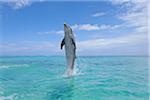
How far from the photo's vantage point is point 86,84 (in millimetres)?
12086

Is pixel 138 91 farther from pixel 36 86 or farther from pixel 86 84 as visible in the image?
pixel 36 86

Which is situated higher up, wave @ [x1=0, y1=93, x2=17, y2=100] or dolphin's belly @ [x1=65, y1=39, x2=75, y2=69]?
dolphin's belly @ [x1=65, y1=39, x2=75, y2=69]

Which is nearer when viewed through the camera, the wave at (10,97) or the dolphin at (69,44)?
the wave at (10,97)

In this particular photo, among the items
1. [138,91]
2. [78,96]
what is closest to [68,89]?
[78,96]

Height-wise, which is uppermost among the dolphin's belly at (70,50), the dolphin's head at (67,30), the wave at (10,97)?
the dolphin's head at (67,30)

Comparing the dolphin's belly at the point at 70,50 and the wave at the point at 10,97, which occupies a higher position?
the dolphin's belly at the point at 70,50

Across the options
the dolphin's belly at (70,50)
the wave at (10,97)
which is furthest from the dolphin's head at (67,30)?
the wave at (10,97)

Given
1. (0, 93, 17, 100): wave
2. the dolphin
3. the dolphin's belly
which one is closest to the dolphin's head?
the dolphin

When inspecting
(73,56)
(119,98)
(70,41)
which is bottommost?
(119,98)

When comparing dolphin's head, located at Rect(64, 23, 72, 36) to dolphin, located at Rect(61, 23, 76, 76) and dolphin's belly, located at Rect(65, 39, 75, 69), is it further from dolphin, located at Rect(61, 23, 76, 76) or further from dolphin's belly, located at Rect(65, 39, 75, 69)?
dolphin's belly, located at Rect(65, 39, 75, 69)

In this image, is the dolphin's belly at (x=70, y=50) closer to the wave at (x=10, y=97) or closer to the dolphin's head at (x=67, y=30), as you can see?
the dolphin's head at (x=67, y=30)

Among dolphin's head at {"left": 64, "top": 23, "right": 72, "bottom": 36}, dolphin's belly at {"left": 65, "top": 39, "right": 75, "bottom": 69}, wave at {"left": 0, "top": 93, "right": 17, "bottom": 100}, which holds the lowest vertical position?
wave at {"left": 0, "top": 93, "right": 17, "bottom": 100}

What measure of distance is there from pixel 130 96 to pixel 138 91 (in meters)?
1.07

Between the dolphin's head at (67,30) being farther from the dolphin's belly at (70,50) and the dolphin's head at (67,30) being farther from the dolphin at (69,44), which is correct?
the dolphin's belly at (70,50)
